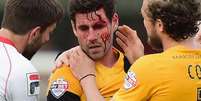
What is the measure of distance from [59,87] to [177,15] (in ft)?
2.75

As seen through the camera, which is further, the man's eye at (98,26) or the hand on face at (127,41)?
the hand on face at (127,41)

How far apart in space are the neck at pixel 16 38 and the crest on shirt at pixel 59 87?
0.30 meters

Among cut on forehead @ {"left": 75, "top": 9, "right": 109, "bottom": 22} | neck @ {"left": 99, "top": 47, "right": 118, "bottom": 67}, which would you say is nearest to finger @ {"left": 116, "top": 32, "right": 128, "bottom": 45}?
neck @ {"left": 99, "top": 47, "right": 118, "bottom": 67}

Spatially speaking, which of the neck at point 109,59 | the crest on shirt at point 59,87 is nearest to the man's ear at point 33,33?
the crest on shirt at point 59,87

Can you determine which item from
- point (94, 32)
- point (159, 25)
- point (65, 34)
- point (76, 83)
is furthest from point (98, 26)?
point (65, 34)

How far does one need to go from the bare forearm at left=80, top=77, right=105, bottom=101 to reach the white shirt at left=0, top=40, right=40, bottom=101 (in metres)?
0.33

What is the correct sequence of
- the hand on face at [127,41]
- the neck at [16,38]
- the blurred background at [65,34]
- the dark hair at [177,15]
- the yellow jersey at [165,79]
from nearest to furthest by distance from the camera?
the yellow jersey at [165,79], the dark hair at [177,15], the neck at [16,38], the hand on face at [127,41], the blurred background at [65,34]

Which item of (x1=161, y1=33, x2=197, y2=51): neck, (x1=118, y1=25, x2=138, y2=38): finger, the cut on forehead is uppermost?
the cut on forehead

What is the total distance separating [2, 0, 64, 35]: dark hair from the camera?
3895 millimetres

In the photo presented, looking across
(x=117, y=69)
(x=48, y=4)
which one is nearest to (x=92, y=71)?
(x=117, y=69)

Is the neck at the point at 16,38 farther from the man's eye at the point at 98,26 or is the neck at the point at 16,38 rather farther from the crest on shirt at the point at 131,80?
the crest on shirt at the point at 131,80

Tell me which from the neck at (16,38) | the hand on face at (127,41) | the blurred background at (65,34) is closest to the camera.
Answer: the neck at (16,38)

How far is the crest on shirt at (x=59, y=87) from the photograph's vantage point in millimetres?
3980

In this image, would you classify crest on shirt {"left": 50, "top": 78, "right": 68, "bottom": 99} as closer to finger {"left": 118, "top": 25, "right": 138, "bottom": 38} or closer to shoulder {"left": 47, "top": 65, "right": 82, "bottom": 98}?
shoulder {"left": 47, "top": 65, "right": 82, "bottom": 98}
